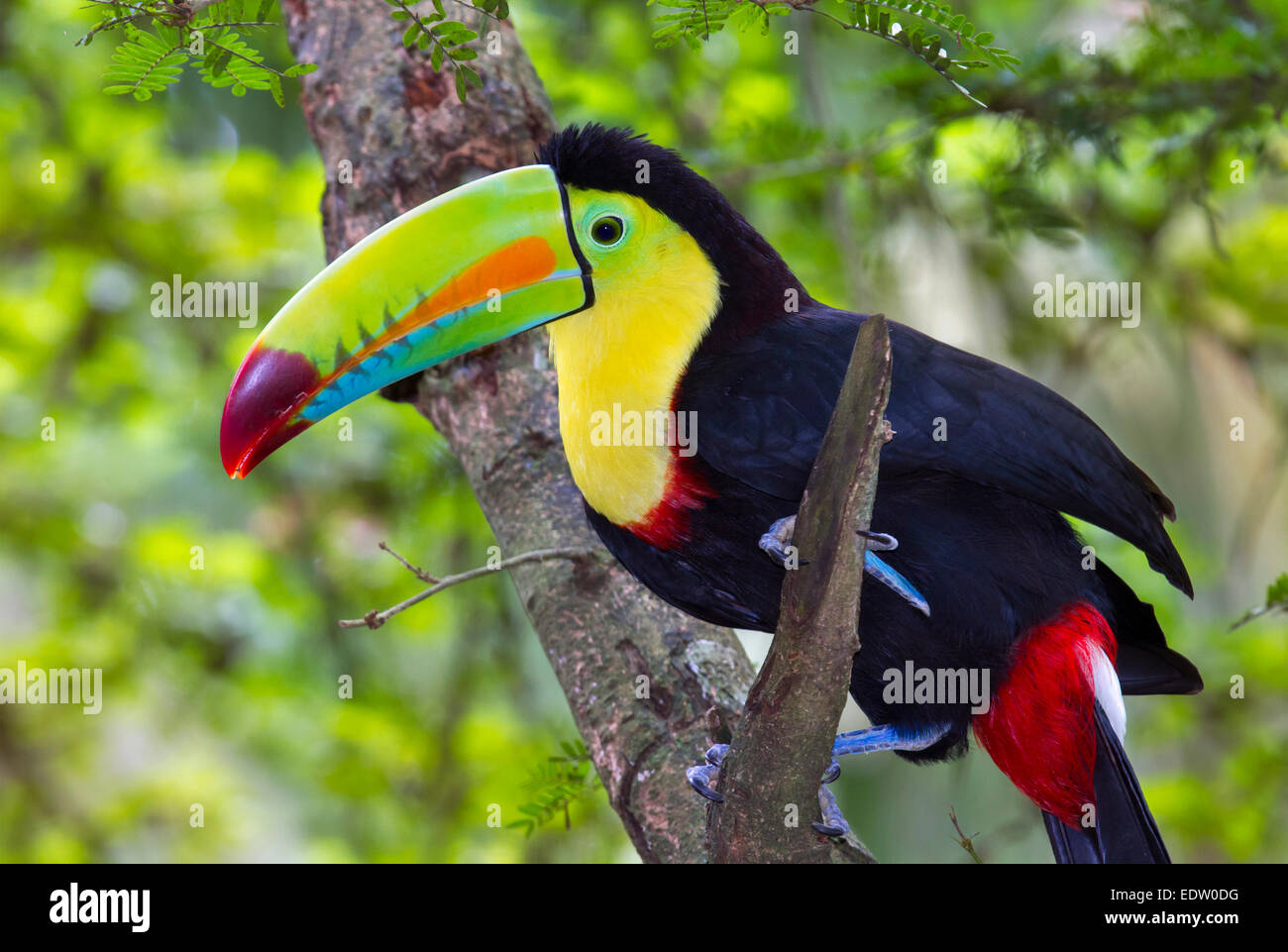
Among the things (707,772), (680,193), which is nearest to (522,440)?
(680,193)

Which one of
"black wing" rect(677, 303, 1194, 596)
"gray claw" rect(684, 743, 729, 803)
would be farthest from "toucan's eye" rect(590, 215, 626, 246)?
"gray claw" rect(684, 743, 729, 803)

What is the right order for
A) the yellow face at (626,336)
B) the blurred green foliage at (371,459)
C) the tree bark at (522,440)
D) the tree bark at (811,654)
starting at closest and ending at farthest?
the tree bark at (811,654)
the yellow face at (626,336)
the tree bark at (522,440)
the blurred green foliage at (371,459)

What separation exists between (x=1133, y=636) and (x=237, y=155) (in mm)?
3847

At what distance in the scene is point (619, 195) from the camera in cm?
220

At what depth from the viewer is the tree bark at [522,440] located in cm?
244

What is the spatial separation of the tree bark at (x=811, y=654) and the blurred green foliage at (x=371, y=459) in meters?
2.03

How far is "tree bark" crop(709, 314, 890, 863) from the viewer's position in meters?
1.68

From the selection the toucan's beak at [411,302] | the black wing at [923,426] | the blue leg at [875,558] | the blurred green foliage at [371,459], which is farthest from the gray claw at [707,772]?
the blurred green foliage at [371,459]

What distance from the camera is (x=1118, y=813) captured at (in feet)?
7.36

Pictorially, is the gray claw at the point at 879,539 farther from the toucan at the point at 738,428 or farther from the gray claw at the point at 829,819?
the gray claw at the point at 829,819

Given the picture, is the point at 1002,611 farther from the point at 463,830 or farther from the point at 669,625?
the point at 463,830

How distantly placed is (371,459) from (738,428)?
3.04 m

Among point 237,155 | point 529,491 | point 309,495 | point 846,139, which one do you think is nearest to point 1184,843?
point 846,139

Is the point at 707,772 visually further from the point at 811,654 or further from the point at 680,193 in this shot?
the point at 680,193
